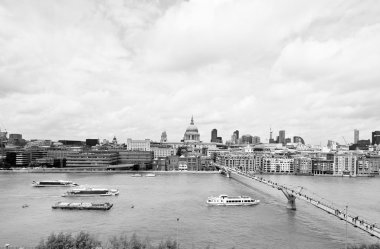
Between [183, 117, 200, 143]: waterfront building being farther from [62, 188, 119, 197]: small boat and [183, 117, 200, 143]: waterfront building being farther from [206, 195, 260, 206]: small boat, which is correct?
[206, 195, 260, 206]: small boat

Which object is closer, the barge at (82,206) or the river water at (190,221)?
the river water at (190,221)

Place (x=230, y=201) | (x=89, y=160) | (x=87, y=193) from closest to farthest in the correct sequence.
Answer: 1. (x=230, y=201)
2. (x=87, y=193)
3. (x=89, y=160)

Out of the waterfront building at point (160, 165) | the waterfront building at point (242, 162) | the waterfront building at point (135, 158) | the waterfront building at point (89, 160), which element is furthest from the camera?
the waterfront building at point (242, 162)

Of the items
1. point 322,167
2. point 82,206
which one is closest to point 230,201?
point 82,206

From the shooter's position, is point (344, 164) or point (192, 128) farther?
point (192, 128)

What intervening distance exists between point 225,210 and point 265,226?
6121 mm

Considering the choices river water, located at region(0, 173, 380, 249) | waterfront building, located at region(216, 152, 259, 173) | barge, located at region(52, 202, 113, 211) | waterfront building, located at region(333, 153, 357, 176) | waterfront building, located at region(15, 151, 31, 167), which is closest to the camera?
river water, located at region(0, 173, 380, 249)

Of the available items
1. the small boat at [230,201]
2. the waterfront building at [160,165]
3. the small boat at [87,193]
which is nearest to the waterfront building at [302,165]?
the waterfront building at [160,165]

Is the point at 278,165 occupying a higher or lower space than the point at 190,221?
higher

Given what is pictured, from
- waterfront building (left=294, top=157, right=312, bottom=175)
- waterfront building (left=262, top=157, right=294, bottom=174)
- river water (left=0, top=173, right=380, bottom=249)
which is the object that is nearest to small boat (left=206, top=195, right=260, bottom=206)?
river water (left=0, top=173, right=380, bottom=249)

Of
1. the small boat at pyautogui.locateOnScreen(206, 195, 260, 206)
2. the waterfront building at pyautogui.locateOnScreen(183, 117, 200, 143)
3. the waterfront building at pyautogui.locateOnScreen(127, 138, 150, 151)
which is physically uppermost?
the waterfront building at pyautogui.locateOnScreen(183, 117, 200, 143)

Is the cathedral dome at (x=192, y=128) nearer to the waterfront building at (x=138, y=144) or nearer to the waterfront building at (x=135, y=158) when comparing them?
the waterfront building at (x=138, y=144)

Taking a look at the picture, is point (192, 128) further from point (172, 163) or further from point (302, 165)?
point (302, 165)

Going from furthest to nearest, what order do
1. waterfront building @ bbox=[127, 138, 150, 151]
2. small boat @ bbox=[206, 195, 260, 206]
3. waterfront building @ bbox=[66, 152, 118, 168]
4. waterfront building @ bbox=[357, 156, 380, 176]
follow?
waterfront building @ bbox=[127, 138, 150, 151] < waterfront building @ bbox=[357, 156, 380, 176] < waterfront building @ bbox=[66, 152, 118, 168] < small boat @ bbox=[206, 195, 260, 206]
